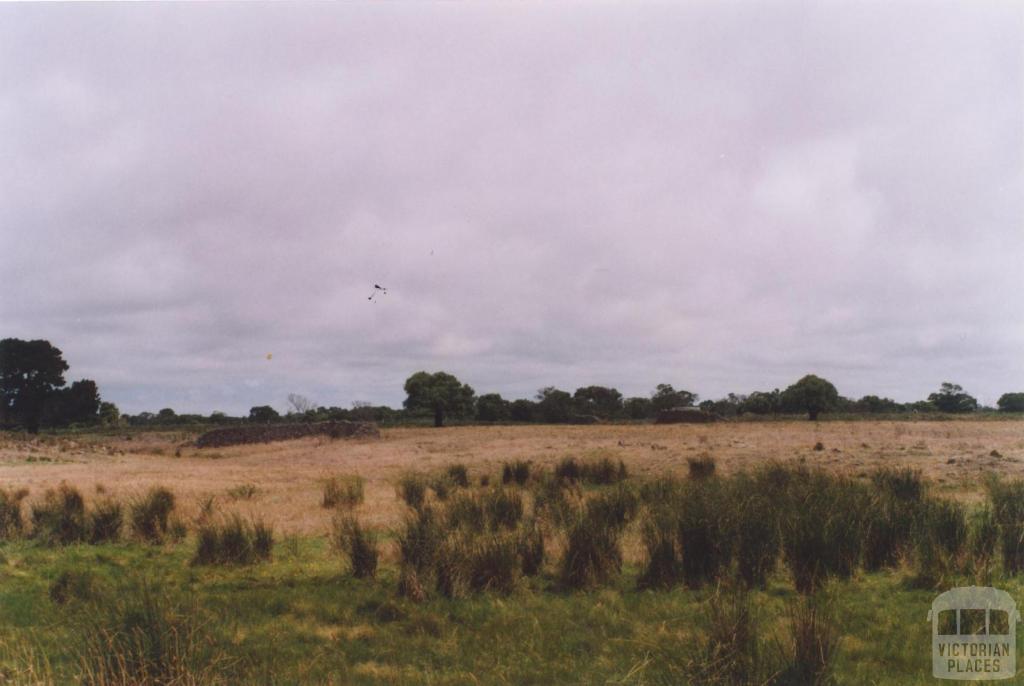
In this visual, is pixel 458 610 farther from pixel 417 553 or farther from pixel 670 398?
pixel 670 398

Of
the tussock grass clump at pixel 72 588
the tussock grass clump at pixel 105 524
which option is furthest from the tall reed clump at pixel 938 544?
the tussock grass clump at pixel 105 524

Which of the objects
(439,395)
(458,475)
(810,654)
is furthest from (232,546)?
(439,395)

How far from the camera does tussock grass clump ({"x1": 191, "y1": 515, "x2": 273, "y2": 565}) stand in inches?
431

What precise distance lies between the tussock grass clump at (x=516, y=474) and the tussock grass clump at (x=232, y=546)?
9671 millimetres

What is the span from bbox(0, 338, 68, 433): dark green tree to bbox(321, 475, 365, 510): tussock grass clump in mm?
59460

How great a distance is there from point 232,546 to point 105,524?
161 inches

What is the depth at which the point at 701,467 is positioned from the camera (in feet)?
66.0

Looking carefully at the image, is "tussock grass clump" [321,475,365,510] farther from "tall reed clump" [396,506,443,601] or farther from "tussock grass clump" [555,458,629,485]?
"tall reed clump" [396,506,443,601]

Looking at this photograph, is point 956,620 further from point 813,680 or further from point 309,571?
point 309,571

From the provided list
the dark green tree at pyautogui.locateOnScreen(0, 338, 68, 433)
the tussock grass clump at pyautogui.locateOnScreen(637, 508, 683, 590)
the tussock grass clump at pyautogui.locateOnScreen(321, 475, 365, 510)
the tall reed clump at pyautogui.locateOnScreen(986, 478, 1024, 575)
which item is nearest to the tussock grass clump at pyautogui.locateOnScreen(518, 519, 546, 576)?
the tussock grass clump at pyautogui.locateOnScreen(637, 508, 683, 590)

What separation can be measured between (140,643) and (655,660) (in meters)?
4.52

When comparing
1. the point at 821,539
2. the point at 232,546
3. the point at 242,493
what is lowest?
the point at 242,493

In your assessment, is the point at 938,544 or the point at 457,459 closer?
the point at 938,544

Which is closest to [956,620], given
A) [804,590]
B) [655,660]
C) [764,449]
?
[804,590]
